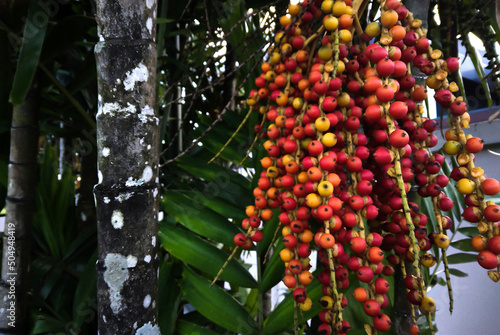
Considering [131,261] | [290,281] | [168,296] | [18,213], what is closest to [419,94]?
[290,281]

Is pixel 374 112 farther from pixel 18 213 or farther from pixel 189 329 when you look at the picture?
pixel 18 213

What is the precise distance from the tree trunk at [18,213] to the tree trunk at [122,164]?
1.34 feet

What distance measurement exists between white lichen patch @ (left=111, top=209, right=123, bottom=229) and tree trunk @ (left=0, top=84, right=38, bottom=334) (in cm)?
43

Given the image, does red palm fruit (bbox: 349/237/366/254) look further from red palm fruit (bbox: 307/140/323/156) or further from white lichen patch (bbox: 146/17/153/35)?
white lichen patch (bbox: 146/17/153/35)

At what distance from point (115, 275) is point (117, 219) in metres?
0.06

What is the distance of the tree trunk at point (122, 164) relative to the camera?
1.14 ft

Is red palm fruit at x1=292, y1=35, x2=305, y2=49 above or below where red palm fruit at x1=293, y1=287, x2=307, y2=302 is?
above

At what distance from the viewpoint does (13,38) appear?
2.36 feet

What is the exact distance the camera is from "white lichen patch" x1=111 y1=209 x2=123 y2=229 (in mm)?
347

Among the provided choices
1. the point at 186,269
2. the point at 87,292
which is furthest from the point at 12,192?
the point at 186,269

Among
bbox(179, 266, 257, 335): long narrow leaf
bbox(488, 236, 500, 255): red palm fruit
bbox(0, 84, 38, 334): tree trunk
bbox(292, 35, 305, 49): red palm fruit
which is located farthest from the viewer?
bbox(0, 84, 38, 334): tree trunk

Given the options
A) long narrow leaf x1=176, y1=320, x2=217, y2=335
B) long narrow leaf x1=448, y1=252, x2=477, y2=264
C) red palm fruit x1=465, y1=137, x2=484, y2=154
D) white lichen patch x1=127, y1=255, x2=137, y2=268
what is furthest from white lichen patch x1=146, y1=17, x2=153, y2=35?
long narrow leaf x1=448, y1=252, x2=477, y2=264

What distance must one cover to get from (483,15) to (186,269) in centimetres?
65

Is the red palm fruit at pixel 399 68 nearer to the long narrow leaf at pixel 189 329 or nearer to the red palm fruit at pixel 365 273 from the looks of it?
the red palm fruit at pixel 365 273
